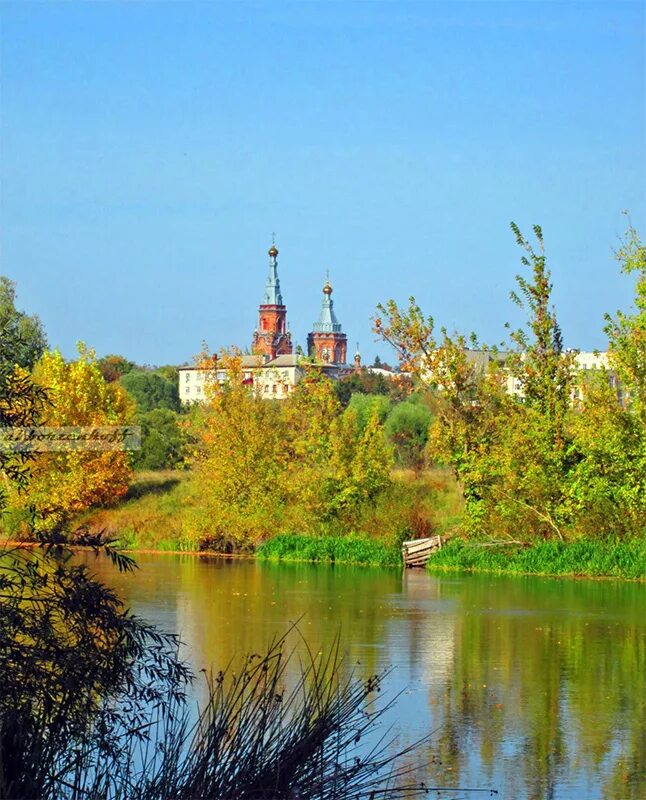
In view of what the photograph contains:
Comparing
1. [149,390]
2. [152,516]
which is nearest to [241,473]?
[152,516]

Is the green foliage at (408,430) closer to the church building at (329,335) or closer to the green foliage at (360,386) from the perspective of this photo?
the green foliage at (360,386)

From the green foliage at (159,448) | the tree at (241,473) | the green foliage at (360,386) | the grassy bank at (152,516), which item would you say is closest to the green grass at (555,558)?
the tree at (241,473)

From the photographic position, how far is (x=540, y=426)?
26.7 meters

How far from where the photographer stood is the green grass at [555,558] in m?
24.3

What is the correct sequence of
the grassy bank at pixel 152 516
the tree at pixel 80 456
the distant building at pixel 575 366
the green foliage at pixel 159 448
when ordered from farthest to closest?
the green foliage at pixel 159 448
the tree at pixel 80 456
the grassy bank at pixel 152 516
the distant building at pixel 575 366

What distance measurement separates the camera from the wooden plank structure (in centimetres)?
2716

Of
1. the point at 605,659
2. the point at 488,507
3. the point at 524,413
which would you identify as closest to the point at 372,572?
the point at 488,507

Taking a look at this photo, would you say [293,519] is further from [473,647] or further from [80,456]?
[473,647]

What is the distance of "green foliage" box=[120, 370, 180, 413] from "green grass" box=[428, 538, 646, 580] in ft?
154

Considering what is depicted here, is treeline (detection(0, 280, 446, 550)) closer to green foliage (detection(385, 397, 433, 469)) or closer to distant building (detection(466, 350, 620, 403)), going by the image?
distant building (detection(466, 350, 620, 403))

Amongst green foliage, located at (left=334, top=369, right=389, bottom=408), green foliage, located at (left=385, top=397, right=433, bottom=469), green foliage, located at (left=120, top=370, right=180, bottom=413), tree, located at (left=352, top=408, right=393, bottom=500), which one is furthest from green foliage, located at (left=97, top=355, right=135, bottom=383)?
tree, located at (left=352, top=408, right=393, bottom=500)

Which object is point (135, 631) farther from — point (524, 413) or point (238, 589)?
point (524, 413)

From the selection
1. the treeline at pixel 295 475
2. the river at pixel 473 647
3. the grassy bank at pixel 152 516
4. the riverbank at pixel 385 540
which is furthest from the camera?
the grassy bank at pixel 152 516

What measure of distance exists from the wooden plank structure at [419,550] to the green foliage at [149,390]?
4597 cm
